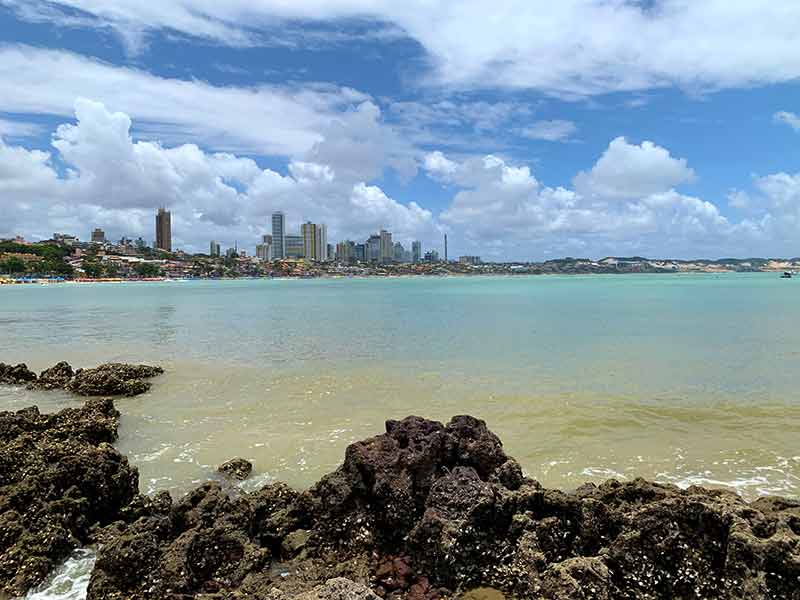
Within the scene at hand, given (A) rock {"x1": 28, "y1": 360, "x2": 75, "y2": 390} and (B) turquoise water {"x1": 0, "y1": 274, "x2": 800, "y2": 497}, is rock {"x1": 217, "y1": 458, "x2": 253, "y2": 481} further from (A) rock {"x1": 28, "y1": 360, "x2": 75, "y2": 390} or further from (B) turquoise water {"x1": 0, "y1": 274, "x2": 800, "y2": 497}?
(A) rock {"x1": 28, "y1": 360, "x2": 75, "y2": 390}

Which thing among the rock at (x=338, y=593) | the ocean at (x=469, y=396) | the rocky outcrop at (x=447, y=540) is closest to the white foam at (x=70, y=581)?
the ocean at (x=469, y=396)

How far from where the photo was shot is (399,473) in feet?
26.6

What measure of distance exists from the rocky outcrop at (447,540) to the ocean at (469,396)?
4.93 feet

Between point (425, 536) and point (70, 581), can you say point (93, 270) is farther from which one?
point (425, 536)

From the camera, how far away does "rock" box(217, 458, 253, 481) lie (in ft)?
35.6

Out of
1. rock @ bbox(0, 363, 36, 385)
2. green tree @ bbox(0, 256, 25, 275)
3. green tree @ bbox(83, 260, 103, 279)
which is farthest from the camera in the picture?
green tree @ bbox(83, 260, 103, 279)

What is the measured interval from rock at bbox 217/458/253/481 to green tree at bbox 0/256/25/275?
186 meters

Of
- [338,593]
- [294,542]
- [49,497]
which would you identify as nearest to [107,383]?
[49,497]

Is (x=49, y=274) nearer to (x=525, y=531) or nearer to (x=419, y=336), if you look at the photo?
(x=419, y=336)

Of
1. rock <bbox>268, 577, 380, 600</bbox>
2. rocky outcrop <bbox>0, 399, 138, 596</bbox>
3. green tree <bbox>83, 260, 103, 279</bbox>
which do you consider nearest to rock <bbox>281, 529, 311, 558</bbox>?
rock <bbox>268, 577, 380, 600</bbox>

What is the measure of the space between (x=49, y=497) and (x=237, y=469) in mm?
3417

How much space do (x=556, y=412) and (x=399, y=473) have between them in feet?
29.5

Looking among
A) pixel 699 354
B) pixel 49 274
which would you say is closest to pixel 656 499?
pixel 699 354

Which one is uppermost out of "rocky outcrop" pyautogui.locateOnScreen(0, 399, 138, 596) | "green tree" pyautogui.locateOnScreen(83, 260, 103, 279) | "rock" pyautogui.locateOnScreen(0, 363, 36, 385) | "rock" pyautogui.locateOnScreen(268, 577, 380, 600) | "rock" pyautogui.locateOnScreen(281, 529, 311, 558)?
"green tree" pyautogui.locateOnScreen(83, 260, 103, 279)
